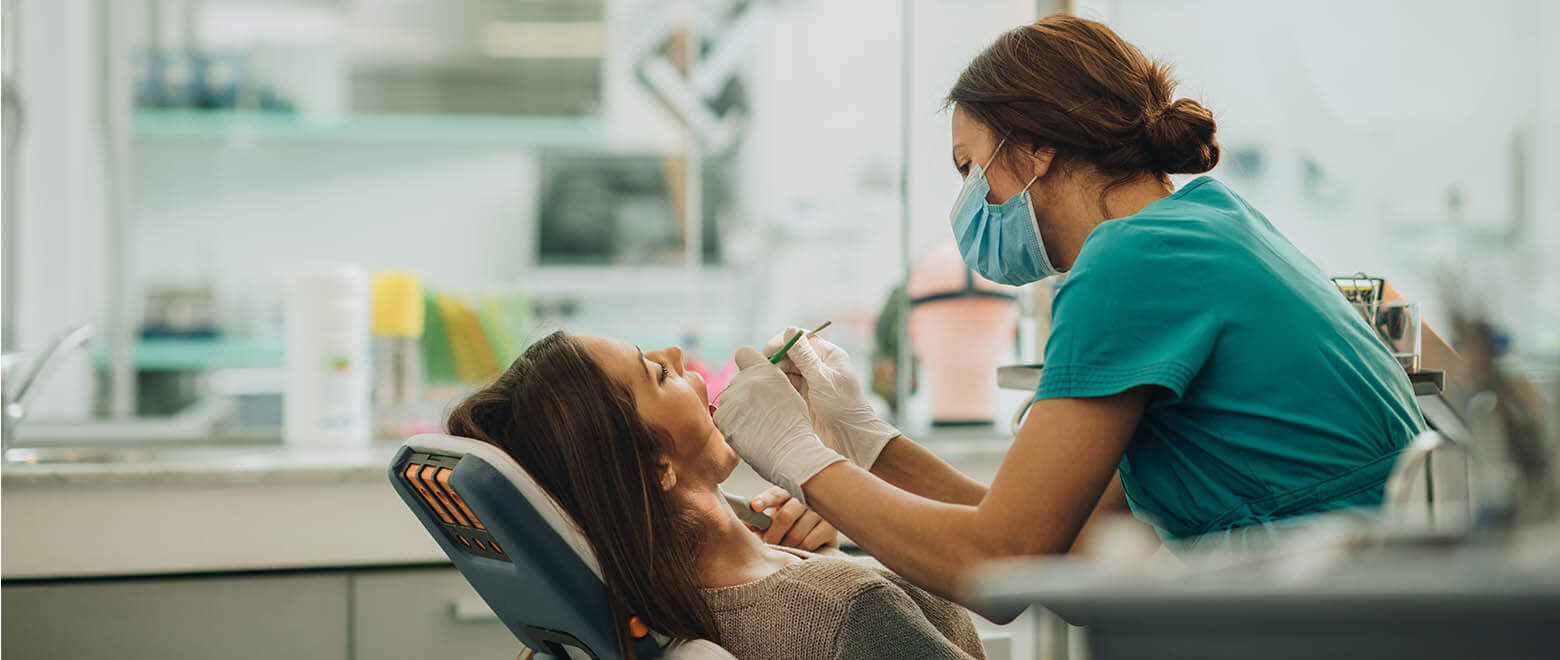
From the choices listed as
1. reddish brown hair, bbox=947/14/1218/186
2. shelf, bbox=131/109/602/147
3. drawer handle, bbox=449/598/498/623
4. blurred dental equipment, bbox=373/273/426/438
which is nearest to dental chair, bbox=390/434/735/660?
drawer handle, bbox=449/598/498/623

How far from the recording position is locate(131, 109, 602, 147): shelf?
13.6ft

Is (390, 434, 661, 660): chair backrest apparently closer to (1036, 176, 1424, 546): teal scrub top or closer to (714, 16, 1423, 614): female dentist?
(714, 16, 1423, 614): female dentist

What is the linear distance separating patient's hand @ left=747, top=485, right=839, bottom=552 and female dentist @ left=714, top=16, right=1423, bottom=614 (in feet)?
0.97

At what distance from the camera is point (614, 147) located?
14.4 feet

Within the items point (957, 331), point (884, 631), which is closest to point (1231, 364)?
point (884, 631)

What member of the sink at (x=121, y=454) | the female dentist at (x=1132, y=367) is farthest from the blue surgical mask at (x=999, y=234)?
the sink at (x=121, y=454)

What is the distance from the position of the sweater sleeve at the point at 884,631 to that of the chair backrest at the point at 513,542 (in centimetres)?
20

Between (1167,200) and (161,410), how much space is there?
3957mm

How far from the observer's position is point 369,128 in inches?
168

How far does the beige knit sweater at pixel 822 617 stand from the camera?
116cm

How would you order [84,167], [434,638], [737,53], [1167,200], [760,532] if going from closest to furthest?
[1167,200] < [760,532] < [434,638] < [84,167] < [737,53]

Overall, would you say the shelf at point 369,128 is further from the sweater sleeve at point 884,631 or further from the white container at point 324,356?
the sweater sleeve at point 884,631

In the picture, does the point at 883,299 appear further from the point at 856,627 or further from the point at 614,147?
the point at 614,147

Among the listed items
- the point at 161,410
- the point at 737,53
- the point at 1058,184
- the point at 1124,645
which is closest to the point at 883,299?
the point at 1058,184
